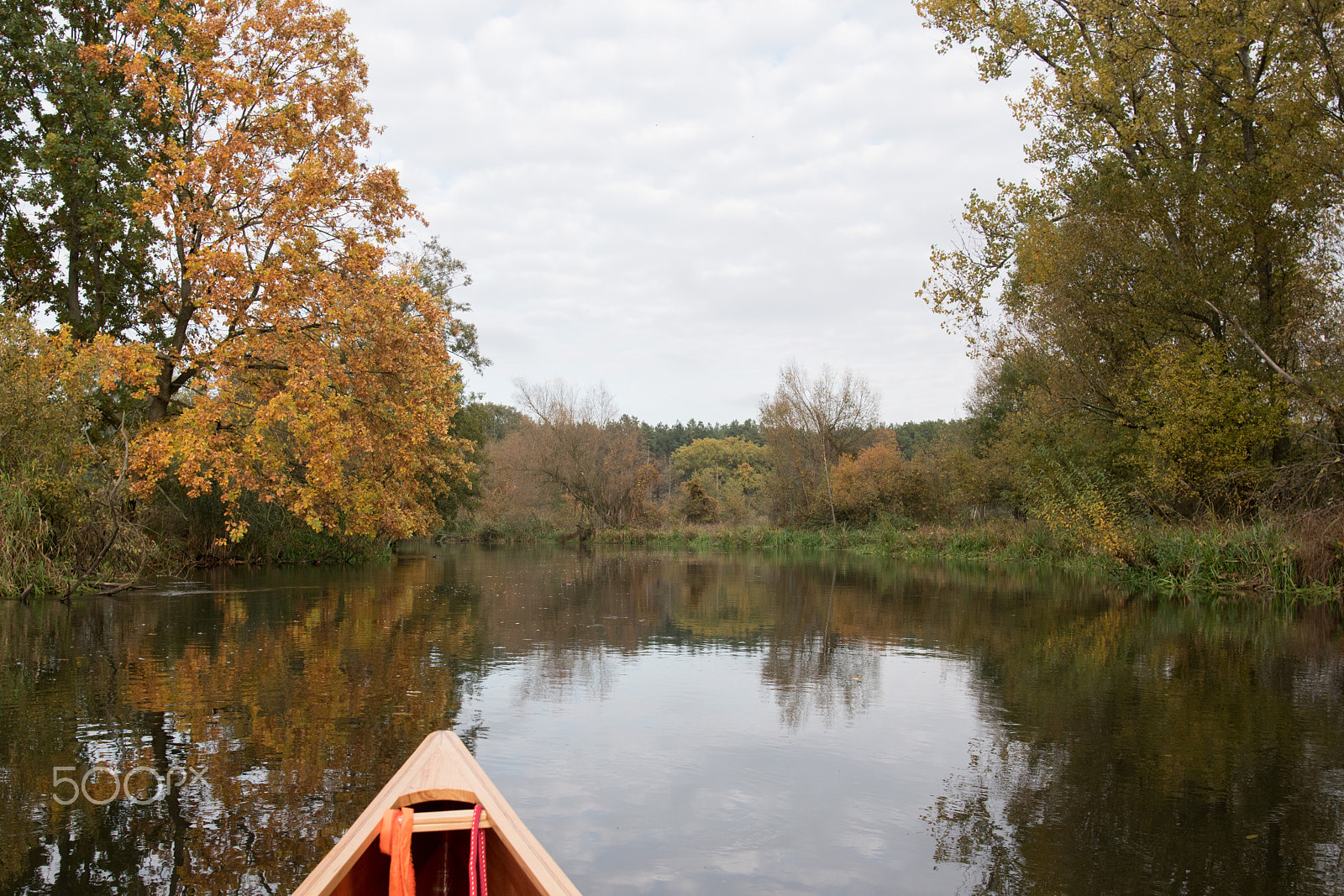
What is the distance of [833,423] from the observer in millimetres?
44500

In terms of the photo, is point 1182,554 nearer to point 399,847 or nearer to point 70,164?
point 399,847

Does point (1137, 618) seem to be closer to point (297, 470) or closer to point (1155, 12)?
point (1155, 12)

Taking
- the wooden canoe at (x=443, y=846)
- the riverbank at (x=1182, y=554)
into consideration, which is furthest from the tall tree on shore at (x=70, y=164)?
the riverbank at (x=1182, y=554)

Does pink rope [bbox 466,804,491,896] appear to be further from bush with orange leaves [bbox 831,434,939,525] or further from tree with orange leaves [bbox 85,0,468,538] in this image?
bush with orange leaves [bbox 831,434,939,525]

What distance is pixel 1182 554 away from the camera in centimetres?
1916

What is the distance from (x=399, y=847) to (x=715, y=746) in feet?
12.4

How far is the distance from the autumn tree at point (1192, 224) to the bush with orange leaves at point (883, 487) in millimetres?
15741

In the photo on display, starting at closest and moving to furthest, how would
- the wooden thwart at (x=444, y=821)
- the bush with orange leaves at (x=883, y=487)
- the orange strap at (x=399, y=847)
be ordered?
the orange strap at (x=399, y=847), the wooden thwart at (x=444, y=821), the bush with orange leaves at (x=883, y=487)

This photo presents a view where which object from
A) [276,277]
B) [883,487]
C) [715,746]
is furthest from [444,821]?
[883,487]

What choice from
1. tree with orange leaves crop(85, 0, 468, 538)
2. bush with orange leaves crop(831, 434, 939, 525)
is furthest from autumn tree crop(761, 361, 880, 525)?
tree with orange leaves crop(85, 0, 468, 538)

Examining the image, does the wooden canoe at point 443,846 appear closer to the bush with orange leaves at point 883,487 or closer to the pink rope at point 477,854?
the pink rope at point 477,854

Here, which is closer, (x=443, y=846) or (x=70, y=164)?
(x=443, y=846)

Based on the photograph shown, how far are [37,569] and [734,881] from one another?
607 inches

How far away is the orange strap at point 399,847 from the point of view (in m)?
3.11
